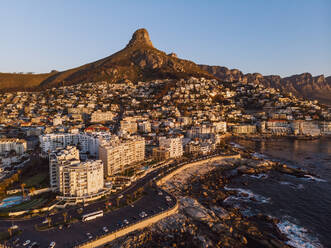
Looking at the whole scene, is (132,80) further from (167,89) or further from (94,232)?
(94,232)

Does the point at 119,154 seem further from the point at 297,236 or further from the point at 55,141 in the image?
the point at 297,236

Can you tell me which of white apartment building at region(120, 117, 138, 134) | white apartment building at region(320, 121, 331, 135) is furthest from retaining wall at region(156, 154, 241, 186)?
white apartment building at region(320, 121, 331, 135)

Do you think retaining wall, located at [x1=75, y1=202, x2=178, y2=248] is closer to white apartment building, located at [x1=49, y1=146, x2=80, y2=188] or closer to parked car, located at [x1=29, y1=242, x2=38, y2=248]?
parked car, located at [x1=29, y1=242, x2=38, y2=248]

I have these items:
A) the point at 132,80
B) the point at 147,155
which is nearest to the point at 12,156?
the point at 147,155

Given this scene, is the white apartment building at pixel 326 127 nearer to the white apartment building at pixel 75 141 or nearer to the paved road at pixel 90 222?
the white apartment building at pixel 75 141

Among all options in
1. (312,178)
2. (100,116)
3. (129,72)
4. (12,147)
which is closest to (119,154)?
(12,147)
